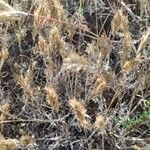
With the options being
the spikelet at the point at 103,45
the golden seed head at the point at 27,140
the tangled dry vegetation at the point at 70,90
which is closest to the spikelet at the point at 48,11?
the tangled dry vegetation at the point at 70,90

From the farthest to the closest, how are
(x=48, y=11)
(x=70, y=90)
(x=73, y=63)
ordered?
(x=70, y=90)
(x=48, y=11)
(x=73, y=63)

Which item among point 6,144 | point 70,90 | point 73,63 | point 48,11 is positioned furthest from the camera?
point 70,90

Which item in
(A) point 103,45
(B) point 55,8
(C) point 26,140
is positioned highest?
(B) point 55,8

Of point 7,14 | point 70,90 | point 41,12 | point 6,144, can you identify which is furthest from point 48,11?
point 6,144

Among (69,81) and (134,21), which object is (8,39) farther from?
(134,21)

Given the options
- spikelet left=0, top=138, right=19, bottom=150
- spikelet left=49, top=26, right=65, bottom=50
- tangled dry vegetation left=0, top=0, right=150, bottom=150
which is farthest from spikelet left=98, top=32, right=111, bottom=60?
spikelet left=0, top=138, right=19, bottom=150

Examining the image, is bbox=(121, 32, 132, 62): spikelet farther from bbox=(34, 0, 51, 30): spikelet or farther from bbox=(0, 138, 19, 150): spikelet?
bbox=(0, 138, 19, 150): spikelet

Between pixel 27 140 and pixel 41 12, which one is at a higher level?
pixel 41 12

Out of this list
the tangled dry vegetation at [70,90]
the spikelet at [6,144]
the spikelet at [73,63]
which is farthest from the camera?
the tangled dry vegetation at [70,90]

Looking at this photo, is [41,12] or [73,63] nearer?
[73,63]

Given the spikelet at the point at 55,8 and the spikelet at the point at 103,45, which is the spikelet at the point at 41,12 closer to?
the spikelet at the point at 55,8

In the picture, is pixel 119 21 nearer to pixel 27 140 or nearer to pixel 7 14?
pixel 7 14

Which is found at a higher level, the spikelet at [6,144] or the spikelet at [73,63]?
the spikelet at [73,63]
